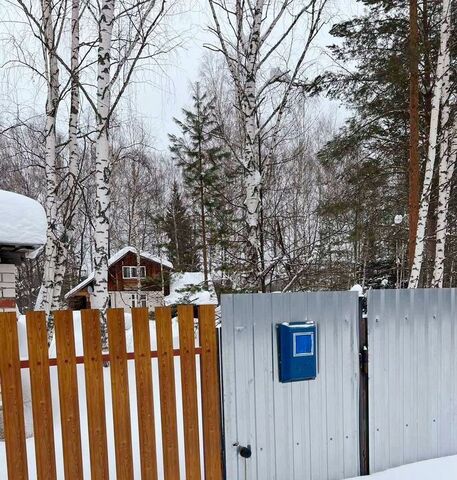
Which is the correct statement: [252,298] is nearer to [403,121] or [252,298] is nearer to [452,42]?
[452,42]

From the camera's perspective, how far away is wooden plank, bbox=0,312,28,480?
6.70 feet

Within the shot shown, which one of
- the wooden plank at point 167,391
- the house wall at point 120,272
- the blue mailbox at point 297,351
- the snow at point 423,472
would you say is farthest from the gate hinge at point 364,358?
the house wall at point 120,272

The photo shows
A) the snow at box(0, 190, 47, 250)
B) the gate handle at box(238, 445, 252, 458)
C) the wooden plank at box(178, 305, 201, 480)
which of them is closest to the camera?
the wooden plank at box(178, 305, 201, 480)

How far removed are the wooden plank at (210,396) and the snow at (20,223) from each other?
2.26 metres

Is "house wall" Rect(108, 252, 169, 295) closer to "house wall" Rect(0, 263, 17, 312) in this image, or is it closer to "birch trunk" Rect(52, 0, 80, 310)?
"birch trunk" Rect(52, 0, 80, 310)

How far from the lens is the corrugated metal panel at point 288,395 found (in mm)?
2566

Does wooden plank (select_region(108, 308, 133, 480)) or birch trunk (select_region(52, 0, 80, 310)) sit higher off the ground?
birch trunk (select_region(52, 0, 80, 310))

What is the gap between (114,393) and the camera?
7.37 ft

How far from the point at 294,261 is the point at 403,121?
5.27 meters

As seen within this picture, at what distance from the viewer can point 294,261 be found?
250 inches

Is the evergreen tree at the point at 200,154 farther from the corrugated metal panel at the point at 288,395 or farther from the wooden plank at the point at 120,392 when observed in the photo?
the wooden plank at the point at 120,392

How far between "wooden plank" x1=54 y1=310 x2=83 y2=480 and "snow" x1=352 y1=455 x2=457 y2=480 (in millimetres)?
1989

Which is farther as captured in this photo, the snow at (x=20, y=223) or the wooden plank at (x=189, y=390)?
the snow at (x=20, y=223)

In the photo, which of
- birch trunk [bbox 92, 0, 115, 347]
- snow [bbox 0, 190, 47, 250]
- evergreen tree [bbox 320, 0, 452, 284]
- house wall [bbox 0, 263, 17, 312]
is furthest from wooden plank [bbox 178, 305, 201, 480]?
evergreen tree [bbox 320, 0, 452, 284]
